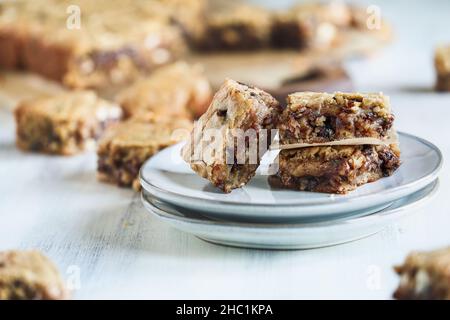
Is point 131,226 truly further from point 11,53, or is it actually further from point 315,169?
point 11,53

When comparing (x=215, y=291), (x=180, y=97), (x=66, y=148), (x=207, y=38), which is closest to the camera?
(x=215, y=291)

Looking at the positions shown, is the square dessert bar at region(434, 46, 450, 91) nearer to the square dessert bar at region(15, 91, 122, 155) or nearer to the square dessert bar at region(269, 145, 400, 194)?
the square dessert bar at region(15, 91, 122, 155)

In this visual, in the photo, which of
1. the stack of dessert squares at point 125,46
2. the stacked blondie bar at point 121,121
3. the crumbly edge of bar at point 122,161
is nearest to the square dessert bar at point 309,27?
the stack of dessert squares at point 125,46

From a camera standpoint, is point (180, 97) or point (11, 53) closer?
point (180, 97)

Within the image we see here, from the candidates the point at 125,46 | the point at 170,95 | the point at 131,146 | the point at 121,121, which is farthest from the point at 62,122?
the point at 125,46

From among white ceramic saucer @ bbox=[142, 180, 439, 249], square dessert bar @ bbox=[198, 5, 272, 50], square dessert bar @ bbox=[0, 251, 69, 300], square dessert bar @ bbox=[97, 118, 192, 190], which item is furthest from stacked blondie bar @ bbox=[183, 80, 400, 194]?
square dessert bar @ bbox=[198, 5, 272, 50]
